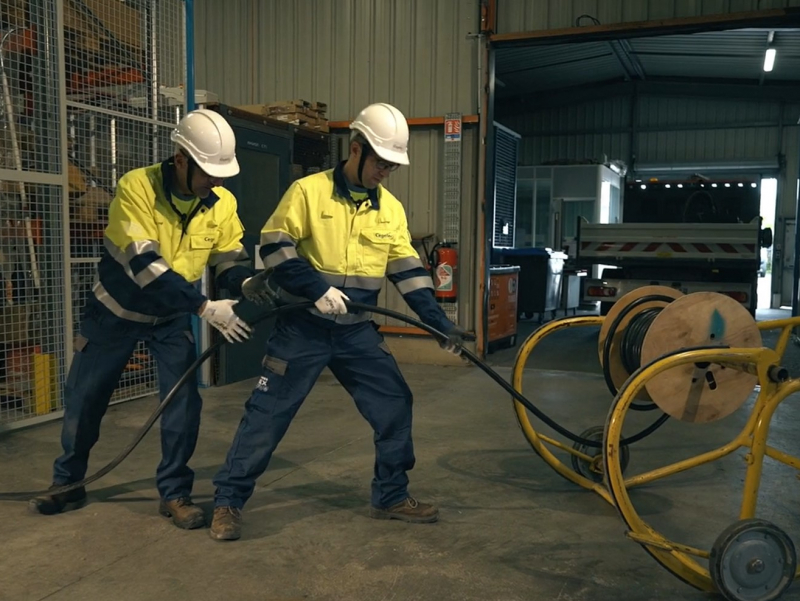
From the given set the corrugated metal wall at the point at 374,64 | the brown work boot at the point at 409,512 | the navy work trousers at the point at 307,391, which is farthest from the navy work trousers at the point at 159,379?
the corrugated metal wall at the point at 374,64

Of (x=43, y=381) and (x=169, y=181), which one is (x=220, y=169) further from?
(x=43, y=381)

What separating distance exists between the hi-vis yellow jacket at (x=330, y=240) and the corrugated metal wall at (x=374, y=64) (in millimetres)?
5226

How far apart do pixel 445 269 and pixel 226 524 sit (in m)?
5.43

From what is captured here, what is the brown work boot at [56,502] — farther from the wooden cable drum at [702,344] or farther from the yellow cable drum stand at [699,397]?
the wooden cable drum at [702,344]

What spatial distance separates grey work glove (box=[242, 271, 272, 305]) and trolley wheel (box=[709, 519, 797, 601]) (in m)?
2.25

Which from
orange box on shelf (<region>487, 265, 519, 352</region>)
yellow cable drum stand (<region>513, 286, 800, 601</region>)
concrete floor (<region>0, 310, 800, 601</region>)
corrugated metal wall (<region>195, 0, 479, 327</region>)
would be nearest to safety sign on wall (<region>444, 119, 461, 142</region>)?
corrugated metal wall (<region>195, 0, 479, 327</region>)

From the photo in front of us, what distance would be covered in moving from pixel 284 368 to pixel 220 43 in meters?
7.41

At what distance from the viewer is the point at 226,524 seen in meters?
3.52

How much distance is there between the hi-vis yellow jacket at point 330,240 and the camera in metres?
Result: 3.39

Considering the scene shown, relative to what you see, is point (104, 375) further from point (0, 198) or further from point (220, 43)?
point (220, 43)

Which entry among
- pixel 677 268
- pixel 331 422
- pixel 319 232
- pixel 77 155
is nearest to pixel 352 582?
pixel 319 232

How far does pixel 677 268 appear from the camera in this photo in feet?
35.4

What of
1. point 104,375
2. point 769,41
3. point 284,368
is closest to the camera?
point 284,368

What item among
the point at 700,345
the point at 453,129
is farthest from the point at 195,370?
the point at 453,129
